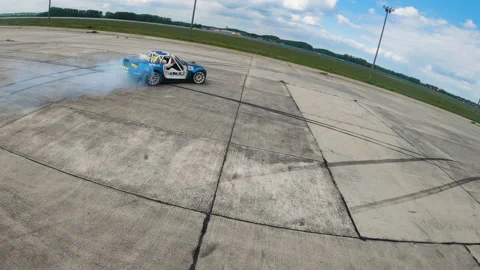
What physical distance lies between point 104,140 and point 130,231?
3.51 m

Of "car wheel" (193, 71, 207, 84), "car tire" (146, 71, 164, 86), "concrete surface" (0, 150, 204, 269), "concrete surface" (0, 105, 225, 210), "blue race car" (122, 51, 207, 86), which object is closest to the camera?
"concrete surface" (0, 150, 204, 269)

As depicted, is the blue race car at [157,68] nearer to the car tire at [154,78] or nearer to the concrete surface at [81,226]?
the car tire at [154,78]

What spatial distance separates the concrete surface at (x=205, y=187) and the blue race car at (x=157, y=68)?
680mm

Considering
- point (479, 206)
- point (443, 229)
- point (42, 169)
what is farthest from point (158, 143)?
point (479, 206)

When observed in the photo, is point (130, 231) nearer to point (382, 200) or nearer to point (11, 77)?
point (382, 200)

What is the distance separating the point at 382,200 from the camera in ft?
23.6

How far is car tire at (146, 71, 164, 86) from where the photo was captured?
12.7 m

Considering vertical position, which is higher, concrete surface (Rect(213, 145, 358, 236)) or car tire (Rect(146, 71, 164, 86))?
car tire (Rect(146, 71, 164, 86))

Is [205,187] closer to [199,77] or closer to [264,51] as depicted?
[199,77]

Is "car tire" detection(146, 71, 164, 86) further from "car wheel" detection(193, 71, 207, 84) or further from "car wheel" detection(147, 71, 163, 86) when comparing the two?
"car wheel" detection(193, 71, 207, 84)

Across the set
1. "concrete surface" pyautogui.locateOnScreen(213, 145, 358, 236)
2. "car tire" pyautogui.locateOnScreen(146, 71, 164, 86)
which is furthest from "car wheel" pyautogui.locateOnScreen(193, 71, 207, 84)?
"concrete surface" pyautogui.locateOnScreen(213, 145, 358, 236)

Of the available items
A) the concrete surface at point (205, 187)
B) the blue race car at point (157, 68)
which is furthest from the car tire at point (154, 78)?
the concrete surface at point (205, 187)

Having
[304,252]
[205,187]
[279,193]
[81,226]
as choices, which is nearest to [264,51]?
[279,193]

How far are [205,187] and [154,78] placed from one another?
8027 millimetres
